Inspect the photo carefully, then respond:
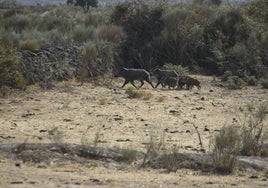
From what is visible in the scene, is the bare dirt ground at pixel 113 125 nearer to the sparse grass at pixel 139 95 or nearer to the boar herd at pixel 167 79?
the sparse grass at pixel 139 95

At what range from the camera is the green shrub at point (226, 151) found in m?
9.38

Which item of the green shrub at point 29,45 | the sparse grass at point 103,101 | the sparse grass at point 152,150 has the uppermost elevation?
the green shrub at point 29,45

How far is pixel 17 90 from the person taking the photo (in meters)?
19.0

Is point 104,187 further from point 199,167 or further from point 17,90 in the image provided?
point 17,90

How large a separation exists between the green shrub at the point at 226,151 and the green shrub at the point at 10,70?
1052 centimetres

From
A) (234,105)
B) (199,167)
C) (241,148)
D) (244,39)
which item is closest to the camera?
(199,167)

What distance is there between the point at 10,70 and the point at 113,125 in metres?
6.73

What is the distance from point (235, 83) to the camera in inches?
958

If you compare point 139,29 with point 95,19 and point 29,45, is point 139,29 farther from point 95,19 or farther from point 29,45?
point 29,45

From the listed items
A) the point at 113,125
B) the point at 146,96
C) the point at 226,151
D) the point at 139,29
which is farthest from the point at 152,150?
the point at 139,29

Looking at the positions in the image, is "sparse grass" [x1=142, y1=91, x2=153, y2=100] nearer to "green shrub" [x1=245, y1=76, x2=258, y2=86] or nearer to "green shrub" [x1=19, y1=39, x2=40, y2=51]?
"green shrub" [x1=19, y1=39, x2=40, y2=51]

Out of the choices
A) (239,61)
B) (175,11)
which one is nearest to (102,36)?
(175,11)

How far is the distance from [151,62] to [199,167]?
66.3 ft

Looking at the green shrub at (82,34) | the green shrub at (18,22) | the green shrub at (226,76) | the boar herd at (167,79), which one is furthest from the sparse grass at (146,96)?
the green shrub at (18,22)
